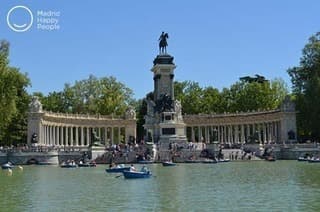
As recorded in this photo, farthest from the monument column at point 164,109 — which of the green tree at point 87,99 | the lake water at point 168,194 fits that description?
the lake water at point 168,194

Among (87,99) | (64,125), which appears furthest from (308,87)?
(87,99)

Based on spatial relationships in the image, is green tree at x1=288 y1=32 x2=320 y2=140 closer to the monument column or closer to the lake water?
the monument column

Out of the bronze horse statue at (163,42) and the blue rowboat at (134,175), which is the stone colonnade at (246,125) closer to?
the bronze horse statue at (163,42)

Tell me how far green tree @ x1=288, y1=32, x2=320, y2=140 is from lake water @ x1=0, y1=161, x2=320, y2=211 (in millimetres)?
44116

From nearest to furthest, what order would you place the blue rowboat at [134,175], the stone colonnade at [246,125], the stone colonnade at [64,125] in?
1. the blue rowboat at [134,175]
2. the stone colonnade at [64,125]
3. the stone colonnade at [246,125]

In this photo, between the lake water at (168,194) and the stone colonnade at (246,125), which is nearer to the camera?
the lake water at (168,194)

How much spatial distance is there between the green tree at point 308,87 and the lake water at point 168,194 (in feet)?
145

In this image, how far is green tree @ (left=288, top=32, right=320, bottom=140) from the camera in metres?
84.2

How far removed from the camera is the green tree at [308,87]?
8419 centimetres

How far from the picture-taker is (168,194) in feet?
101

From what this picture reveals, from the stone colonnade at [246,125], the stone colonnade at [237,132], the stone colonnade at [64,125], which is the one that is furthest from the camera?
the stone colonnade at [237,132]

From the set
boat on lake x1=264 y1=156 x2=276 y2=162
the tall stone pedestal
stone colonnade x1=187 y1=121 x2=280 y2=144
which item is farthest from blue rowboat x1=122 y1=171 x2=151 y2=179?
stone colonnade x1=187 y1=121 x2=280 y2=144

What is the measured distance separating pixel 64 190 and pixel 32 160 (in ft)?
130

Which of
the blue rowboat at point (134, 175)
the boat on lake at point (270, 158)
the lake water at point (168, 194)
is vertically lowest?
the lake water at point (168, 194)
